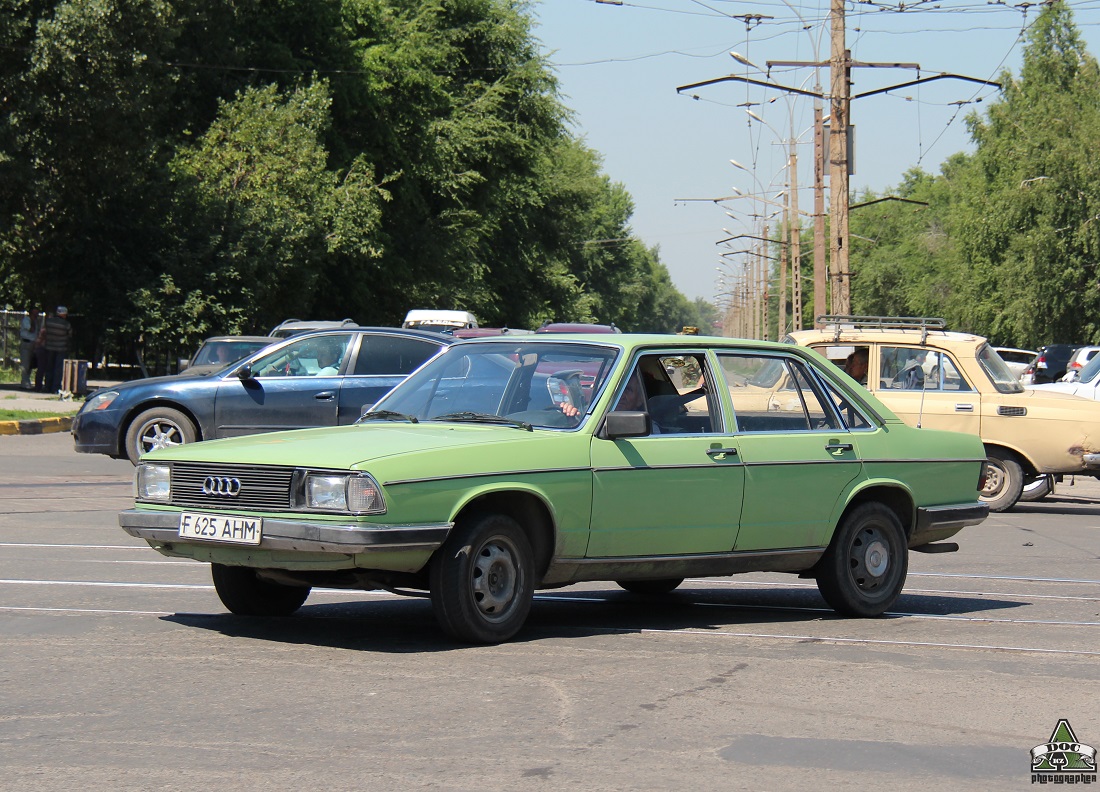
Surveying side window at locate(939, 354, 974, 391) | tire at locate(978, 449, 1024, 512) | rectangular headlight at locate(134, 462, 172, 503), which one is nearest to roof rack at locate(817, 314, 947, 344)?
side window at locate(939, 354, 974, 391)

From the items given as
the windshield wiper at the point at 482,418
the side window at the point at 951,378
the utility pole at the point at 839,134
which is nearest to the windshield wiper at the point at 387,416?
the windshield wiper at the point at 482,418

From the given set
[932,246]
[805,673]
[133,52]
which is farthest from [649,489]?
[932,246]

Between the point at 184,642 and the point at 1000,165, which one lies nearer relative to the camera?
the point at 184,642

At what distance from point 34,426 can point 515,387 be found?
17.7m

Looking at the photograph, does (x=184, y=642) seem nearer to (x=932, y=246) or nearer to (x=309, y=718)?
(x=309, y=718)

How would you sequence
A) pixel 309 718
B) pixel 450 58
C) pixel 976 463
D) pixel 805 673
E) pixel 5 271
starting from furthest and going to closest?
pixel 450 58, pixel 5 271, pixel 976 463, pixel 805 673, pixel 309 718

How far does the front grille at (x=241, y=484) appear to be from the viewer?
6828mm

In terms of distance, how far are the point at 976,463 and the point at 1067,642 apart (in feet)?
5.35

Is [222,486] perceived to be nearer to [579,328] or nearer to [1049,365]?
[579,328]

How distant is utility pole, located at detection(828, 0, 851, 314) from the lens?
29.5 m

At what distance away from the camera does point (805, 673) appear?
22.1 ft

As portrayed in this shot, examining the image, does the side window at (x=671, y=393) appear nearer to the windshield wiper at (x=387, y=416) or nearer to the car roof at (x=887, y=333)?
the windshield wiper at (x=387, y=416)

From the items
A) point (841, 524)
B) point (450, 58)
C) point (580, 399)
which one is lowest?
point (841, 524)

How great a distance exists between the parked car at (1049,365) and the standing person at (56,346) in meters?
27.2
